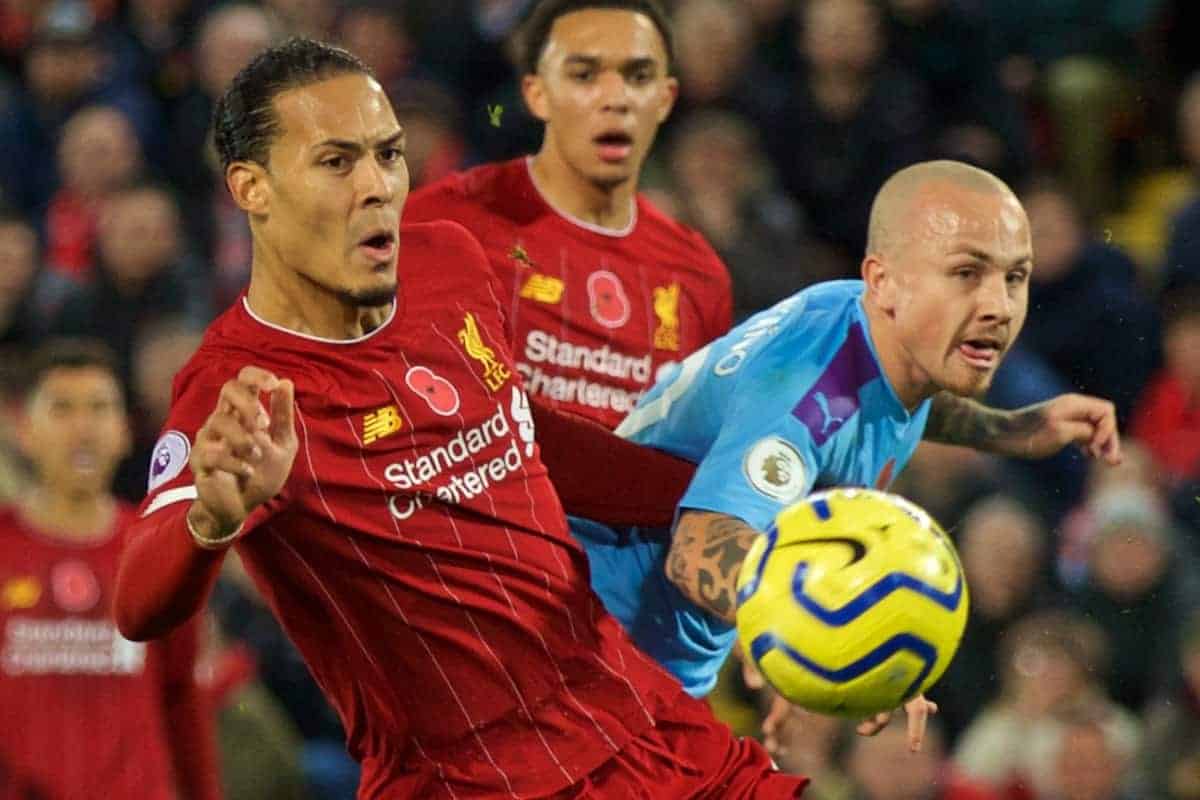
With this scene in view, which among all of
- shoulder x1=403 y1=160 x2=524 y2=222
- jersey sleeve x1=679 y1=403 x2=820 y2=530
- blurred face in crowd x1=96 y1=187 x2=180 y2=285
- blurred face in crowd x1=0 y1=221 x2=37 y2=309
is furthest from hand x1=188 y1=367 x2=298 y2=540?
blurred face in crowd x1=0 y1=221 x2=37 y2=309

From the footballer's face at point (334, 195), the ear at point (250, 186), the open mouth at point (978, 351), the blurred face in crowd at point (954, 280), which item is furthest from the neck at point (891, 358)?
the ear at point (250, 186)

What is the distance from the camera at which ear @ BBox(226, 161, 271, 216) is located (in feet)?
13.1

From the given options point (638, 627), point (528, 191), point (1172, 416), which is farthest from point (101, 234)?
point (638, 627)

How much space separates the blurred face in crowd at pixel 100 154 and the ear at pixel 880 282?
5.44m

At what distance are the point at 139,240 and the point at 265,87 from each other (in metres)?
5.14

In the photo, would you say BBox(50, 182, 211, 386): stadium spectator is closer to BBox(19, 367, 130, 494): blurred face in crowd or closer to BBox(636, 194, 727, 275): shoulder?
BBox(19, 367, 130, 494): blurred face in crowd

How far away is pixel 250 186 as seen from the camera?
4.01m

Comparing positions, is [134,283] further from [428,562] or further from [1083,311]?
[428,562]

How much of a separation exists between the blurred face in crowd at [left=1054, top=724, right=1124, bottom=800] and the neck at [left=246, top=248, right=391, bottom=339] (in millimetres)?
3400

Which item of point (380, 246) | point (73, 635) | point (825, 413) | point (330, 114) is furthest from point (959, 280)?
point (73, 635)

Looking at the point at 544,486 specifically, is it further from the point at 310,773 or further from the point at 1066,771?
the point at 310,773

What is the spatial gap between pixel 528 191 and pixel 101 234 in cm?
356

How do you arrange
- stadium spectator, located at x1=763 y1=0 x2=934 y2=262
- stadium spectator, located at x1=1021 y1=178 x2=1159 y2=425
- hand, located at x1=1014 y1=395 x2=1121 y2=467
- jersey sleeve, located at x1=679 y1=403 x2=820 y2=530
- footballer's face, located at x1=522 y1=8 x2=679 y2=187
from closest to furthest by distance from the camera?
jersey sleeve, located at x1=679 y1=403 x2=820 y2=530 < hand, located at x1=1014 y1=395 x2=1121 y2=467 < footballer's face, located at x1=522 y1=8 x2=679 y2=187 < stadium spectator, located at x1=1021 y1=178 x2=1159 y2=425 < stadium spectator, located at x1=763 y1=0 x2=934 y2=262

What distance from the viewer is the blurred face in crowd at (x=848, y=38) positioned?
28.0 ft
